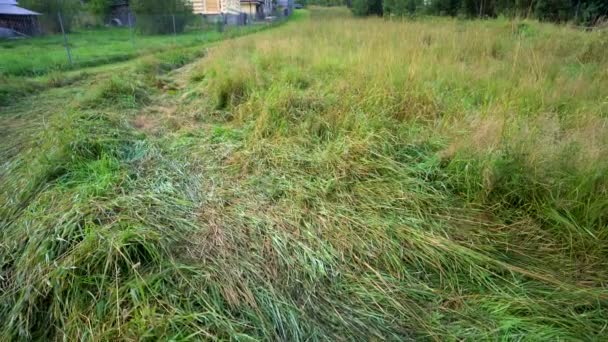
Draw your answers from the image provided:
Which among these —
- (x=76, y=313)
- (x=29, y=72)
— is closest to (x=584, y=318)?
(x=76, y=313)

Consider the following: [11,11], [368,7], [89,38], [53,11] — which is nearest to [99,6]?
[53,11]

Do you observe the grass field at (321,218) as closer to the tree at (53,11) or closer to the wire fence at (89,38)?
the wire fence at (89,38)

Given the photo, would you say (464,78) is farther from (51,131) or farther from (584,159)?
(51,131)

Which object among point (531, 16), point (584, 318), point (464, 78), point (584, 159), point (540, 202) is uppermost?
point (531, 16)

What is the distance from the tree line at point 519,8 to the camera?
8.60 m

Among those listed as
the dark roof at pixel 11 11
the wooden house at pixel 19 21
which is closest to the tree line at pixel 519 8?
the wooden house at pixel 19 21

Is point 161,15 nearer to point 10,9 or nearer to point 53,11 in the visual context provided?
point 53,11

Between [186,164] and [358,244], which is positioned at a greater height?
[186,164]

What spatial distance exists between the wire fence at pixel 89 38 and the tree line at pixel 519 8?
853 cm

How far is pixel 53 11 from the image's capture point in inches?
556

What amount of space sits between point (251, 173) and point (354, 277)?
1.31 metres

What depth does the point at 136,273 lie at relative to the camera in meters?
1.58

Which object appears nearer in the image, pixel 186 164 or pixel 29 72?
pixel 186 164

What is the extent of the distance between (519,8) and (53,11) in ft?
62.2
